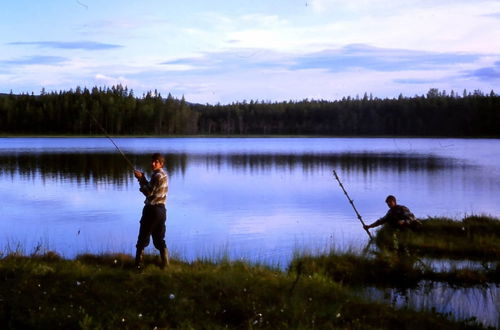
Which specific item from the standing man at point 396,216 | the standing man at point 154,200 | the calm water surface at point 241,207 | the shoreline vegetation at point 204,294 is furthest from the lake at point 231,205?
the standing man at point 154,200

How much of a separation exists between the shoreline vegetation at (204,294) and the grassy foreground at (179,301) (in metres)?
0.01

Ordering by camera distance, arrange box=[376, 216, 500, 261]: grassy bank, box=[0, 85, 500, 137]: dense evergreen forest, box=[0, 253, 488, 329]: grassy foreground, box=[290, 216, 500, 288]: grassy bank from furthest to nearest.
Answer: box=[0, 85, 500, 137]: dense evergreen forest
box=[376, 216, 500, 261]: grassy bank
box=[290, 216, 500, 288]: grassy bank
box=[0, 253, 488, 329]: grassy foreground

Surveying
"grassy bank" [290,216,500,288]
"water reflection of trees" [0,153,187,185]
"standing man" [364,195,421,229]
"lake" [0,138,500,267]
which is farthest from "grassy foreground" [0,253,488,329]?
"water reflection of trees" [0,153,187,185]

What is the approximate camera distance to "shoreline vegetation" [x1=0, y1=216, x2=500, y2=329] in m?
8.03

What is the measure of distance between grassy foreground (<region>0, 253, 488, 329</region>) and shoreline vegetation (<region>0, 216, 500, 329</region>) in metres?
0.01

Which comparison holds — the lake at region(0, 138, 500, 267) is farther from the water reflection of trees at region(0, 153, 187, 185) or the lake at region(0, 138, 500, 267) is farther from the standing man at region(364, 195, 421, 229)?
the standing man at region(364, 195, 421, 229)

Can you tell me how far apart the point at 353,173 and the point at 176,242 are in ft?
84.7

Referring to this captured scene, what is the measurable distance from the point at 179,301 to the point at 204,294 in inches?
19.8

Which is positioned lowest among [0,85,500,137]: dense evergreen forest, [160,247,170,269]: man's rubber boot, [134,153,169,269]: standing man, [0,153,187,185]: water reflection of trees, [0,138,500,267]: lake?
Result: [0,138,500,267]: lake

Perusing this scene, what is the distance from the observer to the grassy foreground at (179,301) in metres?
7.97

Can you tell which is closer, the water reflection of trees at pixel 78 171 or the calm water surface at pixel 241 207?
the calm water surface at pixel 241 207

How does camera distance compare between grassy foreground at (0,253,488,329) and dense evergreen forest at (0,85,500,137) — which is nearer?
grassy foreground at (0,253,488,329)

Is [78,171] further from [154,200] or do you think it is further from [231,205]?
[154,200]

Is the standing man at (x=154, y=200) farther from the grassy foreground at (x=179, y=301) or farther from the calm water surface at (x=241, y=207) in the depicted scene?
the calm water surface at (x=241, y=207)
